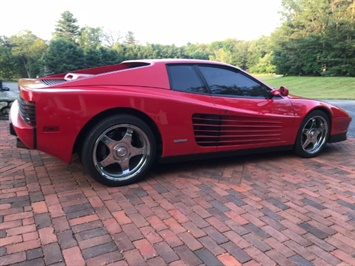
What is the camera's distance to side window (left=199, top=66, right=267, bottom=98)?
349 cm

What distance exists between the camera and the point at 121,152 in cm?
298

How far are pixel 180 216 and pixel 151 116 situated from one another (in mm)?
1065

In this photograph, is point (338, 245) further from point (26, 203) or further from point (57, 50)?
point (57, 50)

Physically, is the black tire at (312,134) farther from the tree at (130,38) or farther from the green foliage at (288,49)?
the tree at (130,38)

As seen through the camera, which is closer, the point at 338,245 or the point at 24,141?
the point at 338,245

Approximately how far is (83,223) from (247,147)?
2169 millimetres

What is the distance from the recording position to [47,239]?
6.61ft

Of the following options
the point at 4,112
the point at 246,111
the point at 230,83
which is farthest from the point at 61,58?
the point at 246,111

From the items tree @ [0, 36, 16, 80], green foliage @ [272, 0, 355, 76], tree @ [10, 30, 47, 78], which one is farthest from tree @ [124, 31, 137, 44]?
green foliage @ [272, 0, 355, 76]

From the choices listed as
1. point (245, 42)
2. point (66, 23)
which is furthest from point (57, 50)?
point (245, 42)

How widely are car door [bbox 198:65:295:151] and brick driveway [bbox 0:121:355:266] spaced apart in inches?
14.1

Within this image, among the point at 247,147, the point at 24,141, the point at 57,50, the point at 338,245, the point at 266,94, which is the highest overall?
the point at 57,50

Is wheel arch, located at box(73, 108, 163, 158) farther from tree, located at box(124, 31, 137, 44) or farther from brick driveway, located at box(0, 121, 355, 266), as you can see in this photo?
tree, located at box(124, 31, 137, 44)

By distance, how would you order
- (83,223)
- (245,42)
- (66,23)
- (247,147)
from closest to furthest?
(83,223) < (247,147) < (66,23) < (245,42)
